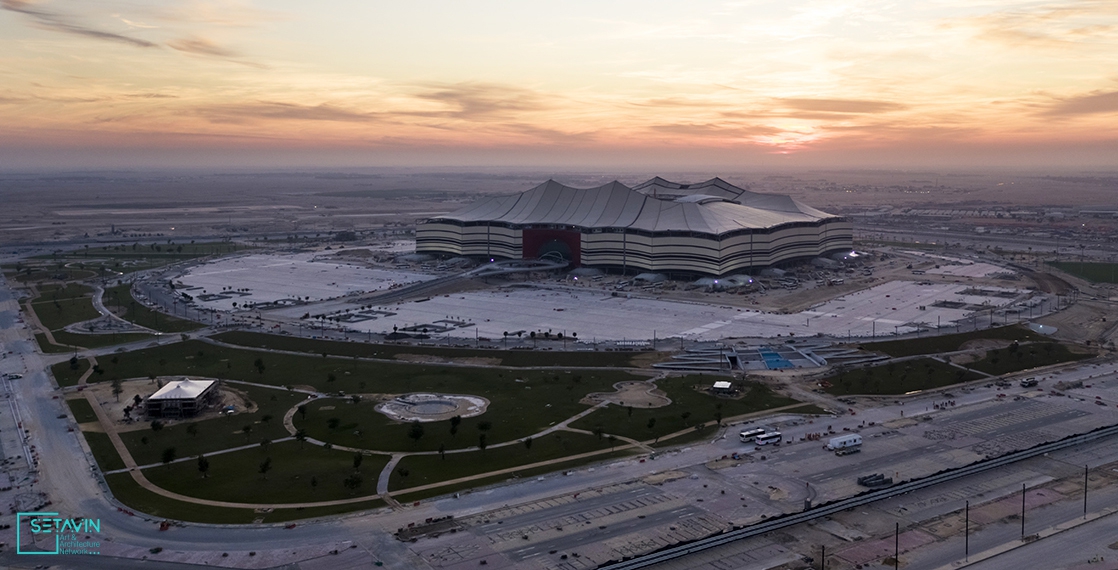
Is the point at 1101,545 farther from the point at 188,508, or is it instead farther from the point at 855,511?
the point at 188,508

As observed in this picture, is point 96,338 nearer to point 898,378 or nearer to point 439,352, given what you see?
point 439,352

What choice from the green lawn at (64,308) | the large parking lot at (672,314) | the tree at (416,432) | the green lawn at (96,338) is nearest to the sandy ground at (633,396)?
the tree at (416,432)

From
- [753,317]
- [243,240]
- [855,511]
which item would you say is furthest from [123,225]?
[855,511]

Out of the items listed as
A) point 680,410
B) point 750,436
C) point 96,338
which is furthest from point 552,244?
point 750,436

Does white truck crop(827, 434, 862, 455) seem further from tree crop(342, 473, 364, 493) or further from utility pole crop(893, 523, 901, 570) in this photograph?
tree crop(342, 473, 364, 493)

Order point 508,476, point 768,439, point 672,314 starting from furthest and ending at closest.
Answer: point 672,314 → point 768,439 → point 508,476

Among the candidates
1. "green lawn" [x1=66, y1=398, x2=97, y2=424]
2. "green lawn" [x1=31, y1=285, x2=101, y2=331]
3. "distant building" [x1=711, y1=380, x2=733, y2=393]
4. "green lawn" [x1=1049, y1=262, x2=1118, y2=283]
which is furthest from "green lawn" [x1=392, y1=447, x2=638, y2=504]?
"green lawn" [x1=1049, y1=262, x2=1118, y2=283]
